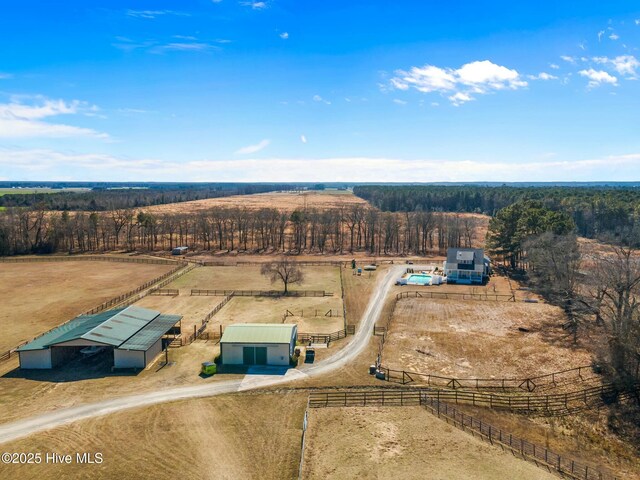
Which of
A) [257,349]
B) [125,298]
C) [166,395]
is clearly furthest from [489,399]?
[125,298]

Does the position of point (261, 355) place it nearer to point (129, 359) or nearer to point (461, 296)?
point (129, 359)

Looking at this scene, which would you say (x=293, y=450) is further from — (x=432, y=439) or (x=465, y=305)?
(x=465, y=305)

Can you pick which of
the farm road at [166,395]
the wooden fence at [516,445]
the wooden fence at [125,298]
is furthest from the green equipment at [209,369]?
the wooden fence at [125,298]

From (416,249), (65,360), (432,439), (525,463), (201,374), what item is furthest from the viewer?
(416,249)

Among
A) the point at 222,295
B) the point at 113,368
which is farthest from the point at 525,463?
the point at 222,295

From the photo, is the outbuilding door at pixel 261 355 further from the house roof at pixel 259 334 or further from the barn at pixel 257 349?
the house roof at pixel 259 334

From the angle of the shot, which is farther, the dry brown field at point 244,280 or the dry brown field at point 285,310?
the dry brown field at point 244,280
